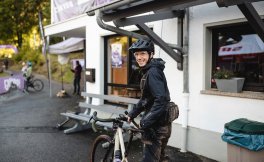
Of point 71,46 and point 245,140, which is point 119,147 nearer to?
point 245,140

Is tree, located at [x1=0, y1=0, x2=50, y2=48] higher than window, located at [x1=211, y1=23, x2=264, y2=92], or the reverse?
tree, located at [x1=0, y1=0, x2=50, y2=48]

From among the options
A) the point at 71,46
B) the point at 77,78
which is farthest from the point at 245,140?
the point at 77,78

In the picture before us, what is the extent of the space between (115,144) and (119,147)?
2.5 inches

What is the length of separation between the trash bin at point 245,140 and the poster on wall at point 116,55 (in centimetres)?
472

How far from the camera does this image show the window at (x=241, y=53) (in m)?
5.42

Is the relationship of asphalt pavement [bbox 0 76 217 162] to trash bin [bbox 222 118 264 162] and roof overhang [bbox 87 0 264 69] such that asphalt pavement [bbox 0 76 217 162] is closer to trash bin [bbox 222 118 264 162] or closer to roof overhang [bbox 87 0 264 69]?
trash bin [bbox 222 118 264 162]

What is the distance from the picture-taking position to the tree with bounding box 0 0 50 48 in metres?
43.4

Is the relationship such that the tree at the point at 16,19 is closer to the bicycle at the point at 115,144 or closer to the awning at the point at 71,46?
the awning at the point at 71,46

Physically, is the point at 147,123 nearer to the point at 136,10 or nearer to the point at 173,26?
the point at 136,10

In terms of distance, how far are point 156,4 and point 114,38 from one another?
4130mm

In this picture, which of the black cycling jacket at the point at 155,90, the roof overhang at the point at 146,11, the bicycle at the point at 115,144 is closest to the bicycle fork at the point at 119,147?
the bicycle at the point at 115,144

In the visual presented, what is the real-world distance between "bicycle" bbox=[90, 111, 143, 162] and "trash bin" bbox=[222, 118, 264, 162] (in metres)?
1.42

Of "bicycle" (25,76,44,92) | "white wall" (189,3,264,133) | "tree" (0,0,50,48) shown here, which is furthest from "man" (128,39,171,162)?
"tree" (0,0,50,48)

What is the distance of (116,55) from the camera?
8.83 metres
